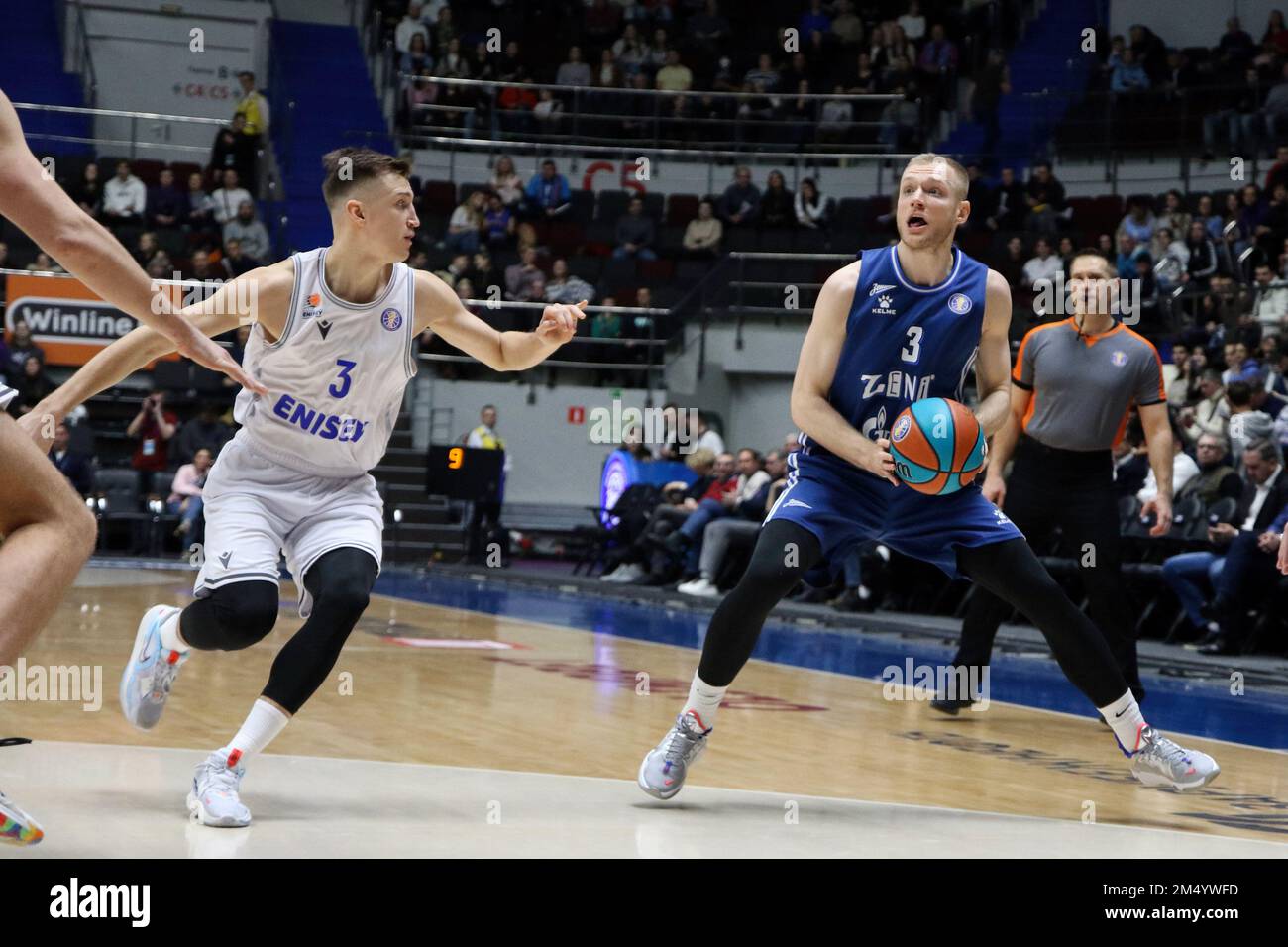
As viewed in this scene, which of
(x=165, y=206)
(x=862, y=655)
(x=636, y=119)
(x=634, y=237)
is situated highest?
(x=636, y=119)

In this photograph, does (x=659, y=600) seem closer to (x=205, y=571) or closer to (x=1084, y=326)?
(x=1084, y=326)

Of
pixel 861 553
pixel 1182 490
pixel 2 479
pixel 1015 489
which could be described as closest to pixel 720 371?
pixel 861 553

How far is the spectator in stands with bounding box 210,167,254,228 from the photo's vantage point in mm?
18500

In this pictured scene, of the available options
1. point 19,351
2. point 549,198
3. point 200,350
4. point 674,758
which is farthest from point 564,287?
point 200,350

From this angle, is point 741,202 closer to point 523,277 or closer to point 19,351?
point 523,277

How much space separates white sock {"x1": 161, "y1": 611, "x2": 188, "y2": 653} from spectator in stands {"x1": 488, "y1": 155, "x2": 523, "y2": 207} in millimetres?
15527

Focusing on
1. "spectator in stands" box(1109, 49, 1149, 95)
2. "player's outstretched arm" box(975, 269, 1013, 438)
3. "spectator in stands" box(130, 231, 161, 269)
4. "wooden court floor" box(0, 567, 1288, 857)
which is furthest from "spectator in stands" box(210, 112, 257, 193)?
"player's outstretched arm" box(975, 269, 1013, 438)

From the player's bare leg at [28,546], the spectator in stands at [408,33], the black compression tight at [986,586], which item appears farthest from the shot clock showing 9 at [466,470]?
the player's bare leg at [28,546]

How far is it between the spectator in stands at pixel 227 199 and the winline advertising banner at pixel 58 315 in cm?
181

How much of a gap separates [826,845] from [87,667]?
447 centimetres

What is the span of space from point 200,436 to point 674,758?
12651mm

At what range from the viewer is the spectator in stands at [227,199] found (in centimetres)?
1850

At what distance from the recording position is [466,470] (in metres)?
16.4

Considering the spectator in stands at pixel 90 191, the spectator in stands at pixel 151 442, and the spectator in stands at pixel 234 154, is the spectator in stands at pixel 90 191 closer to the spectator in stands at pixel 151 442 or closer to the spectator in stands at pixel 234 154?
the spectator in stands at pixel 234 154
